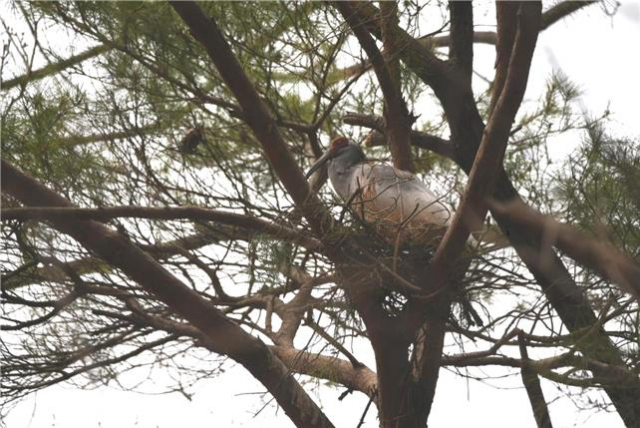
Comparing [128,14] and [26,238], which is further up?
[128,14]

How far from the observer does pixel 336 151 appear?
14.7ft

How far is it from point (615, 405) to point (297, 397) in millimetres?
1110

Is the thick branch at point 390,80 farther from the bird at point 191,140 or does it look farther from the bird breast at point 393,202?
the bird at point 191,140

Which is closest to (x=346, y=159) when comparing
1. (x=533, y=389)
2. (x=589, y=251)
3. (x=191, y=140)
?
(x=191, y=140)

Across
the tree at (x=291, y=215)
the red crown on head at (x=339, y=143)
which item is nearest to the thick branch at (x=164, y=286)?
the tree at (x=291, y=215)

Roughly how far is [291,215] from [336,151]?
112cm

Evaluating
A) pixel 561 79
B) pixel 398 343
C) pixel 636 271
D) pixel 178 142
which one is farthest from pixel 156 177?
pixel 636 271

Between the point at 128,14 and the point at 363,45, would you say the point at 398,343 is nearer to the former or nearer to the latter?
the point at 363,45

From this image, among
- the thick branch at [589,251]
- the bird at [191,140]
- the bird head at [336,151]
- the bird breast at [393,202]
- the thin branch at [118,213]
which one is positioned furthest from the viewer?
the bird head at [336,151]

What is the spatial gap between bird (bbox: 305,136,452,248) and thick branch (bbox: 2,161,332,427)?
1.85 ft

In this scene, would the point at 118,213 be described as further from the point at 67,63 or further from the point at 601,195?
the point at 601,195

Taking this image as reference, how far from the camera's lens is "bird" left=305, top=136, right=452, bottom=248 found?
3424mm

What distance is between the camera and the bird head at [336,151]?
4453 millimetres

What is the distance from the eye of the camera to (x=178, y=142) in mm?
4469
